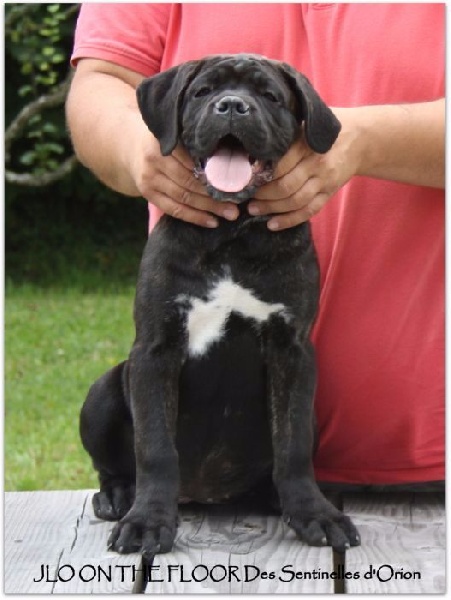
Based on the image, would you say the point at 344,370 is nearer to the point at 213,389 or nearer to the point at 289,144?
the point at 213,389

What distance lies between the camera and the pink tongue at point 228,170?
8.73 ft

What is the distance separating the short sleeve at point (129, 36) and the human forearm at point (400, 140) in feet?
2.28

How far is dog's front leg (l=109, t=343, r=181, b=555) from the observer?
2764mm

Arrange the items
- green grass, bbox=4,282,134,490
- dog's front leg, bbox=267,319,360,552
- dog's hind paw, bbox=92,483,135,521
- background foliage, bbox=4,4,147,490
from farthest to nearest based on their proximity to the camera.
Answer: background foliage, bbox=4,4,147,490, green grass, bbox=4,282,134,490, dog's hind paw, bbox=92,483,135,521, dog's front leg, bbox=267,319,360,552

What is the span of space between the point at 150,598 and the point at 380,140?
1.32 metres

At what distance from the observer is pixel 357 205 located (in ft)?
11.0

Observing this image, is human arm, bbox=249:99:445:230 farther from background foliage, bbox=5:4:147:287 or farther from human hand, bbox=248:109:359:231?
background foliage, bbox=5:4:147:287

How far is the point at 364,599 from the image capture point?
8.25 ft

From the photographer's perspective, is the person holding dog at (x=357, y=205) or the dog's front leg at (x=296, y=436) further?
the person holding dog at (x=357, y=205)

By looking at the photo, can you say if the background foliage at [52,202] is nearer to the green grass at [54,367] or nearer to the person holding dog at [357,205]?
the green grass at [54,367]

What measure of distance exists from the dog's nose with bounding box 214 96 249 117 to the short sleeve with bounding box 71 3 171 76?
2.61 ft

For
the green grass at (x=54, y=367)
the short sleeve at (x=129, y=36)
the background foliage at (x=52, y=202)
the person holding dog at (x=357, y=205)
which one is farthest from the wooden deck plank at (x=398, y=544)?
the background foliage at (x=52, y=202)

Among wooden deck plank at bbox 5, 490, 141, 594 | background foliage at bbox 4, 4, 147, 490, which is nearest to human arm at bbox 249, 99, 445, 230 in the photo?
wooden deck plank at bbox 5, 490, 141, 594

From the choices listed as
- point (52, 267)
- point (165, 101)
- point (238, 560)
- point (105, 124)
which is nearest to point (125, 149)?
point (105, 124)
